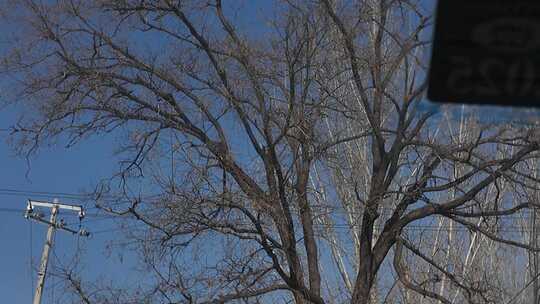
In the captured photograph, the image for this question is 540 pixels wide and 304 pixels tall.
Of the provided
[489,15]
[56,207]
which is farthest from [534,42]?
[56,207]

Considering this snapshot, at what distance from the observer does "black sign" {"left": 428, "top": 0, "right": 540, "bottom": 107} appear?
3.30 m

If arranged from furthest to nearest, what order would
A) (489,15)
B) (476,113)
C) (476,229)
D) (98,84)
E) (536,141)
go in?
(98,84)
(476,229)
(536,141)
(476,113)
(489,15)

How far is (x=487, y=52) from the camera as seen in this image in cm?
335

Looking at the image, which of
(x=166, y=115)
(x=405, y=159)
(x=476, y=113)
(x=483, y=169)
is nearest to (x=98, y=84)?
(x=166, y=115)

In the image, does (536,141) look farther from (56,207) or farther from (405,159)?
(56,207)

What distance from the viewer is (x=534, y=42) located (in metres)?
3.34

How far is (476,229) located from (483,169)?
1.08 meters

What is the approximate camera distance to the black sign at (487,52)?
130 inches

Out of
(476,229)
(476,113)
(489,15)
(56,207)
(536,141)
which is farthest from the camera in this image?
(56,207)

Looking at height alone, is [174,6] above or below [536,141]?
above

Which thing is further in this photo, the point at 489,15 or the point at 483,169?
the point at 483,169

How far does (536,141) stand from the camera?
11805 millimetres

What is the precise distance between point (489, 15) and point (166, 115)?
10.9 meters

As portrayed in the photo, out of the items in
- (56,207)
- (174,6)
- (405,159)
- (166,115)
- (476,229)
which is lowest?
(476,229)
